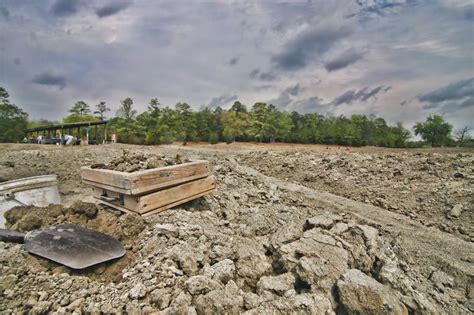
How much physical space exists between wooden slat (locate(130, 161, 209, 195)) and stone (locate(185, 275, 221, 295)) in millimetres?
1212

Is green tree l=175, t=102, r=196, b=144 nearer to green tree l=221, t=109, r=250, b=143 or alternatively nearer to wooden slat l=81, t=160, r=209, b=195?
green tree l=221, t=109, r=250, b=143

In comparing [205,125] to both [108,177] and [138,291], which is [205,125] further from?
[138,291]

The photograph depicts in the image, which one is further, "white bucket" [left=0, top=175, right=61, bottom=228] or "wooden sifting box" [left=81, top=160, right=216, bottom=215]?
"white bucket" [left=0, top=175, right=61, bottom=228]

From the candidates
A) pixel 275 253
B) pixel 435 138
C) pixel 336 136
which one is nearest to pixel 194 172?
pixel 275 253

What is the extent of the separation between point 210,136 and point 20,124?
1938cm

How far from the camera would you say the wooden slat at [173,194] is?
2.68 m

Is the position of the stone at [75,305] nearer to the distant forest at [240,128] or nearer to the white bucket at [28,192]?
the white bucket at [28,192]

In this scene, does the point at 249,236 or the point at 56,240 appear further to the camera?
the point at 249,236

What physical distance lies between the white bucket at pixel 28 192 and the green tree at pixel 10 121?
22.7 meters

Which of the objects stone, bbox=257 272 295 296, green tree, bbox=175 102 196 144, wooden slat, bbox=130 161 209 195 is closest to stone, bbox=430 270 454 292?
stone, bbox=257 272 295 296

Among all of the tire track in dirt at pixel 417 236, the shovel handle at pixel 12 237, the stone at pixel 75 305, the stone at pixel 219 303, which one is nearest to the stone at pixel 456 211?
the tire track in dirt at pixel 417 236

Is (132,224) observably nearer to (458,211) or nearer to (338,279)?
(338,279)

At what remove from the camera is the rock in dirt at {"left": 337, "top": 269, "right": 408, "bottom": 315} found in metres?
1.81

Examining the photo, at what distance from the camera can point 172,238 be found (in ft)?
7.70
